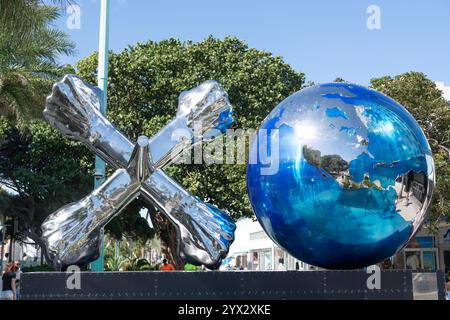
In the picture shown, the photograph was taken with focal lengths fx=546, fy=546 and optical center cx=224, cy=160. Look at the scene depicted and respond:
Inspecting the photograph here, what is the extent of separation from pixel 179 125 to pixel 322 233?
7.53ft

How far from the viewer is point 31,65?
17250mm

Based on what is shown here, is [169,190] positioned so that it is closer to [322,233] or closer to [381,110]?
[322,233]

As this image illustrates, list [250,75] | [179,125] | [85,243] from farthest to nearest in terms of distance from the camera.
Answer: [250,75]
[179,125]
[85,243]

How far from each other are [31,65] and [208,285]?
14936 millimetres

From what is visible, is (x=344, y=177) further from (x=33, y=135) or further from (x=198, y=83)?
(x=33, y=135)

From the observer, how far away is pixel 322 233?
14.0 ft

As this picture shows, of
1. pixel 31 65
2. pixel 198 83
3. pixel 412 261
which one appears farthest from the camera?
pixel 412 261

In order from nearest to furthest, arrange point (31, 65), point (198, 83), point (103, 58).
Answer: point (103, 58)
point (31, 65)
point (198, 83)

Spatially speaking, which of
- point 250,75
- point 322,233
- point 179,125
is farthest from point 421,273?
point 250,75

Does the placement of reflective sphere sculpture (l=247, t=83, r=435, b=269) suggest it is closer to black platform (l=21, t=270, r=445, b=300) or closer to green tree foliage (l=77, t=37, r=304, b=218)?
black platform (l=21, t=270, r=445, b=300)

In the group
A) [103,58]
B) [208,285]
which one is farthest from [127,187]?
[103,58]

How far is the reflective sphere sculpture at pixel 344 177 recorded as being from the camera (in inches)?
165

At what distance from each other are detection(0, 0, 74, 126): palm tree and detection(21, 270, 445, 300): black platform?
10.2 metres

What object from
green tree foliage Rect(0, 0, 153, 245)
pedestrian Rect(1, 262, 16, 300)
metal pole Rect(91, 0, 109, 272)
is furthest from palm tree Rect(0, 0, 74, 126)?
pedestrian Rect(1, 262, 16, 300)
